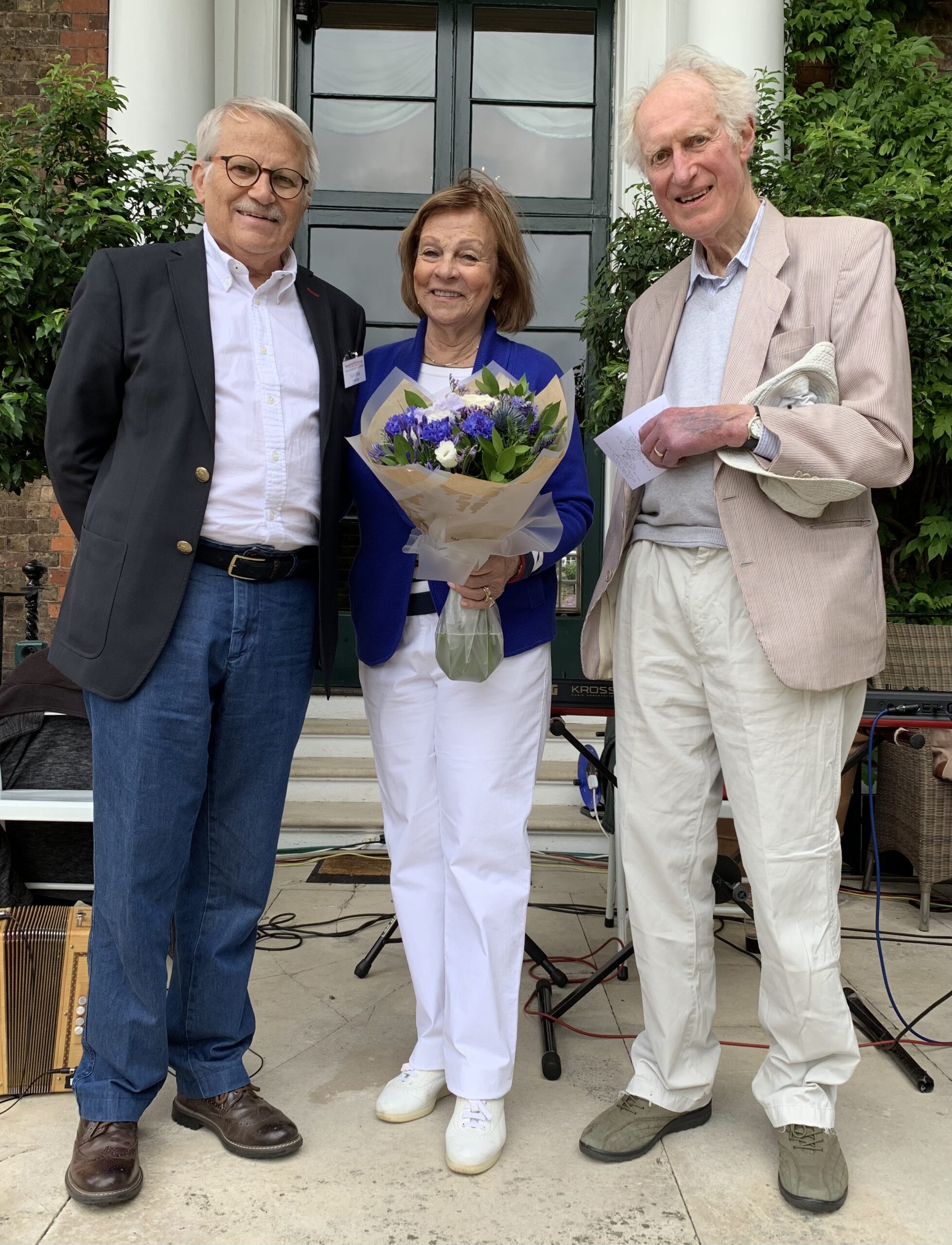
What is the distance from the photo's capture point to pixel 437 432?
6.29 feet

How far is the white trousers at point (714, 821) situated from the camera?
2.07m

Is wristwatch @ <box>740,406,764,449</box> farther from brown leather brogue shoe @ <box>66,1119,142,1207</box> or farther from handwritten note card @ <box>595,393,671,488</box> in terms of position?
brown leather brogue shoe @ <box>66,1119,142,1207</box>

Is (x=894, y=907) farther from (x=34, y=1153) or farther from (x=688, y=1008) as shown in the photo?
(x=34, y=1153)

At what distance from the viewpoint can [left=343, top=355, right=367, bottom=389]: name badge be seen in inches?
89.4

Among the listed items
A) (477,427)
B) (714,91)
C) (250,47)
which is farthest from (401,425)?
(250,47)

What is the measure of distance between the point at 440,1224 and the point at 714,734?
107cm

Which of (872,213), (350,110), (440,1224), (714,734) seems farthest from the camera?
(350,110)

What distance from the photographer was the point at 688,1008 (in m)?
2.23

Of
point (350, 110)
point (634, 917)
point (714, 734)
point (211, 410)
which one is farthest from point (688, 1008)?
point (350, 110)

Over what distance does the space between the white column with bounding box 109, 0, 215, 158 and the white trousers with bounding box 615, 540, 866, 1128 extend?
3588 millimetres

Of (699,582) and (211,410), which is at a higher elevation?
(211,410)

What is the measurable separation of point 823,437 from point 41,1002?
2.09 metres

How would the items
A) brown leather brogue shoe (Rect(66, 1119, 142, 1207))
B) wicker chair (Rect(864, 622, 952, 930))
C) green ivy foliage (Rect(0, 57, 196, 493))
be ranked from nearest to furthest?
brown leather brogue shoe (Rect(66, 1119, 142, 1207)) → green ivy foliage (Rect(0, 57, 196, 493)) → wicker chair (Rect(864, 622, 952, 930))

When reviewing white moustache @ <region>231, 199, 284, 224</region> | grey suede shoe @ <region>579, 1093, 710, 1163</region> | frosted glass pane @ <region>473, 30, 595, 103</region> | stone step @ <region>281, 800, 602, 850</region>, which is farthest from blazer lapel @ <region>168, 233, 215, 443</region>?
frosted glass pane @ <region>473, 30, 595, 103</region>
